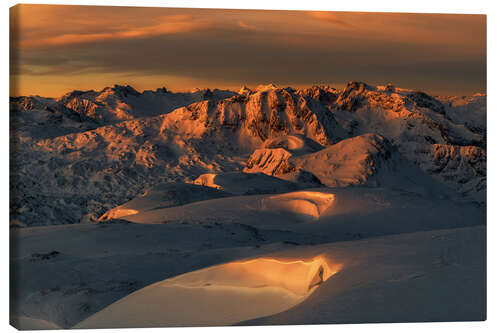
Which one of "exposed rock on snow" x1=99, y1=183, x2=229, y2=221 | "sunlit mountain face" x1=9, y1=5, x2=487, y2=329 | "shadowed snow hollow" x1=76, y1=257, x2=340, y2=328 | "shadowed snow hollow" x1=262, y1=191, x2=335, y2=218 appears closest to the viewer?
"shadowed snow hollow" x1=76, y1=257, x2=340, y2=328

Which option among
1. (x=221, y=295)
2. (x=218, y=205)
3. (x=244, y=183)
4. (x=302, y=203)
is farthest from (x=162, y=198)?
(x=221, y=295)

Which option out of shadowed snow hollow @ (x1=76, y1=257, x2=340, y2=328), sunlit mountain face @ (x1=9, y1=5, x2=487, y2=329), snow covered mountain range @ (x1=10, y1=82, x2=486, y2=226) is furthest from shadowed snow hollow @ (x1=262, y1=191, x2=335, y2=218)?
shadowed snow hollow @ (x1=76, y1=257, x2=340, y2=328)

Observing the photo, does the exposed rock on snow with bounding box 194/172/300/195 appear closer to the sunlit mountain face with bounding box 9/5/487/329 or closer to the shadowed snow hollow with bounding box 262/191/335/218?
the sunlit mountain face with bounding box 9/5/487/329

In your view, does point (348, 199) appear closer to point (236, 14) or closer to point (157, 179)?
point (157, 179)

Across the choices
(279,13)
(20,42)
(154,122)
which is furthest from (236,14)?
(154,122)

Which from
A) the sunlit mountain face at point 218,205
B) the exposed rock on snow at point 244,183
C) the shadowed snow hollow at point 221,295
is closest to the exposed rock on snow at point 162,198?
the sunlit mountain face at point 218,205

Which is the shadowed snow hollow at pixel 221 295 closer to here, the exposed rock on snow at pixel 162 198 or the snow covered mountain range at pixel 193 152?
the snow covered mountain range at pixel 193 152
